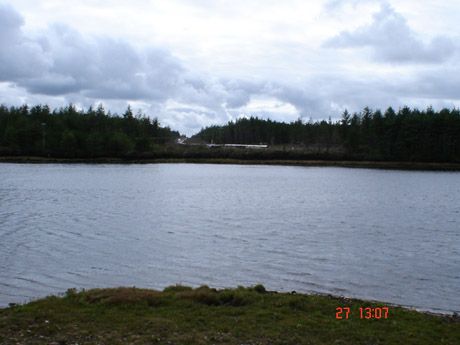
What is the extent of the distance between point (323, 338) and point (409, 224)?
109 feet

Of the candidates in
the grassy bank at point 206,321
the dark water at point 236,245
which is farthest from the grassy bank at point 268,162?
the grassy bank at point 206,321

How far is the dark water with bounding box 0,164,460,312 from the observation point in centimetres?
2303

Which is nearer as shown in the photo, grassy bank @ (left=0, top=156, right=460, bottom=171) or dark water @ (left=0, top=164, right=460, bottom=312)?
dark water @ (left=0, top=164, right=460, bottom=312)

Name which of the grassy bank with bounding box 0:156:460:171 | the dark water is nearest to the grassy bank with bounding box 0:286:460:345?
the dark water

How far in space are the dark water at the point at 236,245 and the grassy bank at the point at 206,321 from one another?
4.72m
